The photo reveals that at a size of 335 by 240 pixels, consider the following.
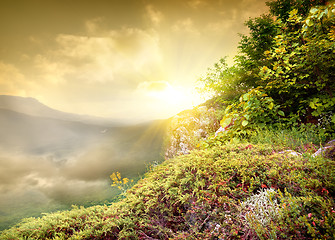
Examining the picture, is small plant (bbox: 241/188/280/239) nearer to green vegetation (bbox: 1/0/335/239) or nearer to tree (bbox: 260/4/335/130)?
green vegetation (bbox: 1/0/335/239)

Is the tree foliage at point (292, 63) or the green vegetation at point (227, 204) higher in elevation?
the tree foliage at point (292, 63)

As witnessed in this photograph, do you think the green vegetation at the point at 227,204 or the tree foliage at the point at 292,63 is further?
the tree foliage at the point at 292,63

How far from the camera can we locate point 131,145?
44.5 ft

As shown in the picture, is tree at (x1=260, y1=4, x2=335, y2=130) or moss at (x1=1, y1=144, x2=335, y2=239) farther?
tree at (x1=260, y1=4, x2=335, y2=130)

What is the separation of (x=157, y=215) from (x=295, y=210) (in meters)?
1.65

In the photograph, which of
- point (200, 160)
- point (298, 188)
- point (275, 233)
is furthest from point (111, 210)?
point (298, 188)

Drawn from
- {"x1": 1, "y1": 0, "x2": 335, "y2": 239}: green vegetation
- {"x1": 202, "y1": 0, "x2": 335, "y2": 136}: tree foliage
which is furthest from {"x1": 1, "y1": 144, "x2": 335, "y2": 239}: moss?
{"x1": 202, "y1": 0, "x2": 335, "y2": 136}: tree foliage

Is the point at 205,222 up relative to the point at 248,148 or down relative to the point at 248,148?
down

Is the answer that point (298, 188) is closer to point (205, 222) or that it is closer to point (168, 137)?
point (205, 222)

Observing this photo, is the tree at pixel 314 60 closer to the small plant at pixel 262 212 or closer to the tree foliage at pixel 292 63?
the tree foliage at pixel 292 63

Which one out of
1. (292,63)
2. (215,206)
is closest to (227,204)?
(215,206)

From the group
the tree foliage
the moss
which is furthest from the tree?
the moss

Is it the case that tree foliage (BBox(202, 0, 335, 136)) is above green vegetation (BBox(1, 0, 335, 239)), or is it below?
above

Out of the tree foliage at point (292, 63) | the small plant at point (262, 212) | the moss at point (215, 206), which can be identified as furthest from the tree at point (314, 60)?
the small plant at point (262, 212)
